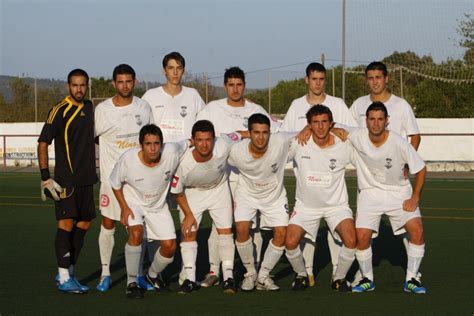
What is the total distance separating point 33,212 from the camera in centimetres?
1591

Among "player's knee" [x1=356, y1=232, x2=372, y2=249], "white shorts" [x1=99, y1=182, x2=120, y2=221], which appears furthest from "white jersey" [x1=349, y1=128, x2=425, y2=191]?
"white shorts" [x1=99, y1=182, x2=120, y2=221]

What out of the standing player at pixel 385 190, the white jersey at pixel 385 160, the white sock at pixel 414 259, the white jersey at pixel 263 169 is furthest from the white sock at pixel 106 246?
the white sock at pixel 414 259

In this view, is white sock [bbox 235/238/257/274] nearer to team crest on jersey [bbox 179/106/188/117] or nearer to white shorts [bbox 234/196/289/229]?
white shorts [bbox 234/196/289/229]

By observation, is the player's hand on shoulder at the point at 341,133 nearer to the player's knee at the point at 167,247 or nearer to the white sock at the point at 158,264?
the player's knee at the point at 167,247

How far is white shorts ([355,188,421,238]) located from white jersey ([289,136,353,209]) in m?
0.25

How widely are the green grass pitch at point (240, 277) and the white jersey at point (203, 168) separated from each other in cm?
Answer: 107

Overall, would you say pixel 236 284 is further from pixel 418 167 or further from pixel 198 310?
pixel 418 167

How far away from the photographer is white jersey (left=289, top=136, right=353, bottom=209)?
8.79 metres

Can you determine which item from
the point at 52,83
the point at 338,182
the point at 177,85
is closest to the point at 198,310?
the point at 338,182

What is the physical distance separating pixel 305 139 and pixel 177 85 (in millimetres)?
1749

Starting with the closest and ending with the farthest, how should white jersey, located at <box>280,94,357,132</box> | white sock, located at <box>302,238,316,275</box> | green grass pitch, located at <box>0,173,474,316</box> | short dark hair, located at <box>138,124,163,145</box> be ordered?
1. green grass pitch, located at <box>0,173,474,316</box>
2. short dark hair, located at <box>138,124,163,145</box>
3. white sock, located at <box>302,238,316,275</box>
4. white jersey, located at <box>280,94,357,132</box>

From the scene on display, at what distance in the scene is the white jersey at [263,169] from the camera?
8781 mm

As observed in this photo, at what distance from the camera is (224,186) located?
359 inches

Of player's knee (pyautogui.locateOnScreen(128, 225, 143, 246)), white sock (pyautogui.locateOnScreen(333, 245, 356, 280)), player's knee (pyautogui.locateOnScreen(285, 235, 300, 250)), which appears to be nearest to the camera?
player's knee (pyautogui.locateOnScreen(128, 225, 143, 246))
